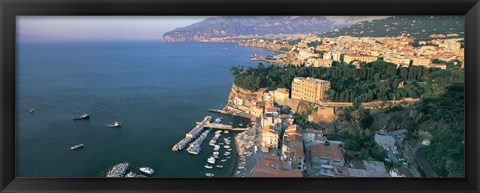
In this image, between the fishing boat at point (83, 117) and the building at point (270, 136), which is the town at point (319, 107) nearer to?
the building at point (270, 136)

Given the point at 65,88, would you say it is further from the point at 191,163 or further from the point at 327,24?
the point at 327,24

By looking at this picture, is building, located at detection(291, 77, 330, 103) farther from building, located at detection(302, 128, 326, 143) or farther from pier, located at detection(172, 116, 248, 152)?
pier, located at detection(172, 116, 248, 152)

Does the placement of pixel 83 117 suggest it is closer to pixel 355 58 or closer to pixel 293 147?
pixel 293 147

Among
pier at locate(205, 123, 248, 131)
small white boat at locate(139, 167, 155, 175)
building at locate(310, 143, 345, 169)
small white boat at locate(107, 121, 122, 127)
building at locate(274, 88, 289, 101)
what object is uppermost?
building at locate(274, 88, 289, 101)

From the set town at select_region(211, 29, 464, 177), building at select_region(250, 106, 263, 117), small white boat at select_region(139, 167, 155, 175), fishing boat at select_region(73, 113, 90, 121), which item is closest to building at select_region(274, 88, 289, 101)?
town at select_region(211, 29, 464, 177)

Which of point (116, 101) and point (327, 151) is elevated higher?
point (116, 101)

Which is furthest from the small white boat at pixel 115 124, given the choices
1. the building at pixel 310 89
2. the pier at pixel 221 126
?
the building at pixel 310 89

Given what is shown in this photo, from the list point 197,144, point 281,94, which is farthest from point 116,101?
point 281,94
